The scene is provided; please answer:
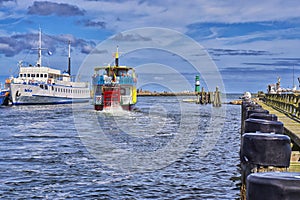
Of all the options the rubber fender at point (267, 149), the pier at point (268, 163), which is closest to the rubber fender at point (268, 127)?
the pier at point (268, 163)

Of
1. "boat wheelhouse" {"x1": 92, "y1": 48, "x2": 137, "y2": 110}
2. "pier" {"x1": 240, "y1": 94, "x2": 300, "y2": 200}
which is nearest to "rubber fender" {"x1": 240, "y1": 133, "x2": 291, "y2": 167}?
"pier" {"x1": 240, "y1": 94, "x2": 300, "y2": 200}

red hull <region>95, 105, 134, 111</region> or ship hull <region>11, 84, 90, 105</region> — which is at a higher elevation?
ship hull <region>11, 84, 90, 105</region>

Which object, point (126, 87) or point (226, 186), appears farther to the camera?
point (126, 87)

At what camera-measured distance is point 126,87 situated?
53.8 meters

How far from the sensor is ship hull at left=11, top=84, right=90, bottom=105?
64.2 meters

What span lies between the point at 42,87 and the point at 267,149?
2609 inches

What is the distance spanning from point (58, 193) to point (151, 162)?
511 cm

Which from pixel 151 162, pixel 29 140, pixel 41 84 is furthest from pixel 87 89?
pixel 151 162

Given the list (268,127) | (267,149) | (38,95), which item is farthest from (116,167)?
(38,95)

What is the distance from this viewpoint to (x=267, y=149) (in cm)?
514

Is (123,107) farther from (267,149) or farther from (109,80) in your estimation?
(267,149)

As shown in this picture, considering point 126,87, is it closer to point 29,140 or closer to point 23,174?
point 29,140

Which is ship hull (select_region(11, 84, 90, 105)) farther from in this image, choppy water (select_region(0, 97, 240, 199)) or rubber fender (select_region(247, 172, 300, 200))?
rubber fender (select_region(247, 172, 300, 200))

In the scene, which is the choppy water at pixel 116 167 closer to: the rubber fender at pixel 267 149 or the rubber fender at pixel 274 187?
the rubber fender at pixel 267 149
